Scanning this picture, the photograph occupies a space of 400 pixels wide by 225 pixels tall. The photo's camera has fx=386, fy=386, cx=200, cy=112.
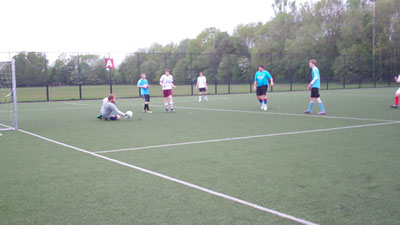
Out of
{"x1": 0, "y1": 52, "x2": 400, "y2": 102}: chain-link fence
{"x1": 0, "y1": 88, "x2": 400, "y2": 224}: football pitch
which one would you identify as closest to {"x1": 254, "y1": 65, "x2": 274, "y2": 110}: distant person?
{"x1": 0, "y1": 88, "x2": 400, "y2": 224}: football pitch

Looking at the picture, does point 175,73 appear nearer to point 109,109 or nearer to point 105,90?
point 105,90

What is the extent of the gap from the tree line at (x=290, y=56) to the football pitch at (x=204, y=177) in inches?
821

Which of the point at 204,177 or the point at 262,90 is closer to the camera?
the point at 204,177

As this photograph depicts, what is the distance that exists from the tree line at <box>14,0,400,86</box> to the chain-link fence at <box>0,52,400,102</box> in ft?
0.24

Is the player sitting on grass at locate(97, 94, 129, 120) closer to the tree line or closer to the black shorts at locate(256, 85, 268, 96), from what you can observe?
the black shorts at locate(256, 85, 268, 96)

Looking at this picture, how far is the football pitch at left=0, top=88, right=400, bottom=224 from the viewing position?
403 cm

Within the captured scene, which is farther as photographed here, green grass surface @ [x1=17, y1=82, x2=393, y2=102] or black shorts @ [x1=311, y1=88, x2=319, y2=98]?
green grass surface @ [x1=17, y1=82, x2=393, y2=102]

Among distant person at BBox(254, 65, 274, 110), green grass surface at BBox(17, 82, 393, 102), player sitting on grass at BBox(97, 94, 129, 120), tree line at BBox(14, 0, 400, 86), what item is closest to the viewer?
player sitting on grass at BBox(97, 94, 129, 120)

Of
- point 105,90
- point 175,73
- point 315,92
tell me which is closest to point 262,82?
point 315,92

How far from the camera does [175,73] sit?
39.0 metres

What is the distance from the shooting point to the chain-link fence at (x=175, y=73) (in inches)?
1123

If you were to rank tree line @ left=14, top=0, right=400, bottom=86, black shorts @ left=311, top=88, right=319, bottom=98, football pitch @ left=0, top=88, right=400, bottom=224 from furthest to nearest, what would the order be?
tree line @ left=14, top=0, right=400, bottom=86, black shorts @ left=311, top=88, right=319, bottom=98, football pitch @ left=0, top=88, right=400, bottom=224

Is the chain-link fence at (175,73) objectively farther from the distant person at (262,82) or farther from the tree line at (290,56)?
the distant person at (262,82)

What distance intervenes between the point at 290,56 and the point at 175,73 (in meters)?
12.4
